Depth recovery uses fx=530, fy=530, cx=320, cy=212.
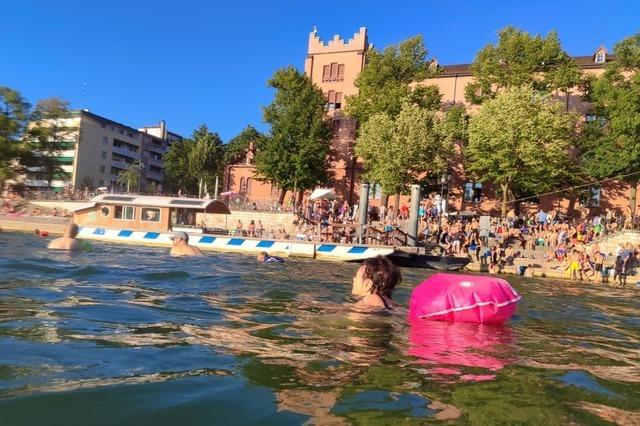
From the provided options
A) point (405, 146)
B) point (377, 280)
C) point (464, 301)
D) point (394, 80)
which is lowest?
point (464, 301)

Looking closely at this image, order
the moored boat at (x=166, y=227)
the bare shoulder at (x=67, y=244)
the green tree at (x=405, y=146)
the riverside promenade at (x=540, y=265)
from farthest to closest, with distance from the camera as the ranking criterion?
the green tree at (x=405, y=146) → the moored boat at (x=166, y=227) → the riverside promenade at (x=540, y=265) → the bare shoulder at (x=67, y=244)

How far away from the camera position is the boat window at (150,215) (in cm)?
3058

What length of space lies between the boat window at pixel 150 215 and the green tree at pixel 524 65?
26.8m

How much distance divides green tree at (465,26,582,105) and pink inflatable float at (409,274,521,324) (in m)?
35.9

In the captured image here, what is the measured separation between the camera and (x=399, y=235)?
3066 centimetres

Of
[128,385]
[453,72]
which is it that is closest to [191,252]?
[128,385]

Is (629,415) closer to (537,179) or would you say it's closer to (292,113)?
(537,179)

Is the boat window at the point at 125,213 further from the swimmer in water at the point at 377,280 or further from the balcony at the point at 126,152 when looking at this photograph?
the balcony at the point at 126,152

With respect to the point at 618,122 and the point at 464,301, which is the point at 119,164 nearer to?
the point at 618,122

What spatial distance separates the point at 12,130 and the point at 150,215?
41.6m

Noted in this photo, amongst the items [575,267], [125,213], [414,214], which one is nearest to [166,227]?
[125,213]

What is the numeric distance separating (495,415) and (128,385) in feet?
7.36

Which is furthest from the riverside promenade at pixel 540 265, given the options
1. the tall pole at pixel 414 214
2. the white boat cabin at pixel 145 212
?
the white boat cabin at pixel 145 212

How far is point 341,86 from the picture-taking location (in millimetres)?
53438
